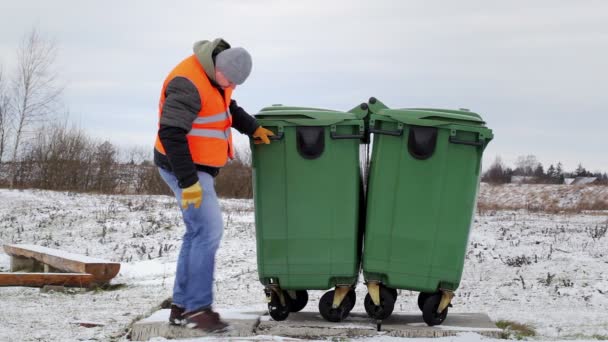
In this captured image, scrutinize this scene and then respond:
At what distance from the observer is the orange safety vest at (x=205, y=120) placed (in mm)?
4062

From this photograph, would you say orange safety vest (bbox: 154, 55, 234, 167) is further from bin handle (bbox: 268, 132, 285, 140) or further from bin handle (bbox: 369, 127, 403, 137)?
bin handle (bbox: 369, 127, 403, 137)

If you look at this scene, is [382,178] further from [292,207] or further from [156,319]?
[156,319]

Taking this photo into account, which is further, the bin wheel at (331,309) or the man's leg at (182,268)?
the bin wheel at (331,309)

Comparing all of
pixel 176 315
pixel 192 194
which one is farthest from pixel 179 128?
pixel 176 315

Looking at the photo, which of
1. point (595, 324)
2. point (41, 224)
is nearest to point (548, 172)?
point (41, 224)

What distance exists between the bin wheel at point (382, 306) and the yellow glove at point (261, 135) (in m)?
1.27

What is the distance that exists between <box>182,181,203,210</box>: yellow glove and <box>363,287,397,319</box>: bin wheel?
4.61 ft

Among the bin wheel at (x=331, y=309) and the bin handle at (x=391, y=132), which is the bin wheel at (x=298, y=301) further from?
the bin handle at (x=391, y=132)

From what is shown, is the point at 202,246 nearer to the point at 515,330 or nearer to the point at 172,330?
the point at 172,330

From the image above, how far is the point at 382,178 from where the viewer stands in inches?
176

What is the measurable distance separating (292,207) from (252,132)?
571mm

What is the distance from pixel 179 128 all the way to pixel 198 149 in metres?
0.26

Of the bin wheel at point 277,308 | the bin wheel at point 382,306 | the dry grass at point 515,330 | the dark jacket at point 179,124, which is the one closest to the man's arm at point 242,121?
the dark jacket at point 179,124

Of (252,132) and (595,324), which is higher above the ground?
(252,132)
